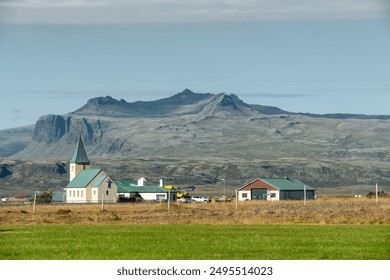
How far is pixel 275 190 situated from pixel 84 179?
28473 millimetres

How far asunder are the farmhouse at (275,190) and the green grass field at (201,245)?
91.7 metres

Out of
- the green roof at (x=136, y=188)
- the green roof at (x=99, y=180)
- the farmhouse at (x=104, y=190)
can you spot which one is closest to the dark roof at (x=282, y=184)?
the farmhouse at (x=104, y=190)

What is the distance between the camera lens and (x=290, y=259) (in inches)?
955

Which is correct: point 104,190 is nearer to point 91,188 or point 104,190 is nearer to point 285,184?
point 91,188

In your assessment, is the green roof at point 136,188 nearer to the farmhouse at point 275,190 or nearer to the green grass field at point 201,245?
the farmhouse at point 275,190

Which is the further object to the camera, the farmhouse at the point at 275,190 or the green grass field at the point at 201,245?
the farmhouse at the point at 275,190

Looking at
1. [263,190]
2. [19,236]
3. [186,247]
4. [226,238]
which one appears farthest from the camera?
[263,190]

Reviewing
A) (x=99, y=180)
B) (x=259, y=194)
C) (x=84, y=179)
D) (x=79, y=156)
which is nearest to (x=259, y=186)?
(x=259, y=194)

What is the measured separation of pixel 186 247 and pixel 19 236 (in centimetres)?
1000

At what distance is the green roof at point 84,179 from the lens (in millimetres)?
135250

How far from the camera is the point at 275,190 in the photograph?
13000 centimetres

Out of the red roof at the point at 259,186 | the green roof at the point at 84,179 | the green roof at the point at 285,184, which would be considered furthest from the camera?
the green roof at the point at 84,179
